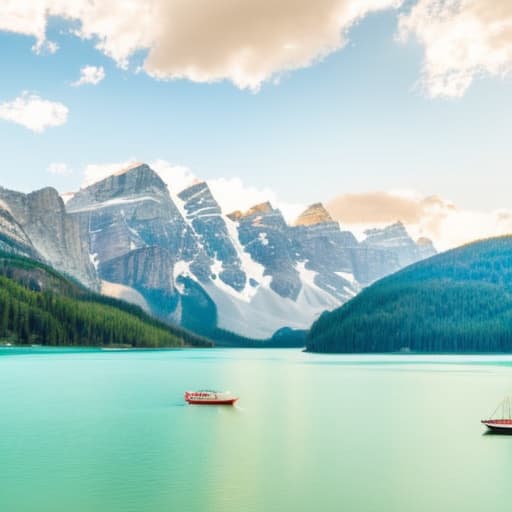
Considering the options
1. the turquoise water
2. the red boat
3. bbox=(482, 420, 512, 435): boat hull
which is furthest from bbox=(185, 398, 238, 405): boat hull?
bbox=(482, 420, 512, 435): boat hull

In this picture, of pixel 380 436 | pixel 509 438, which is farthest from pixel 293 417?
pixel 509 438

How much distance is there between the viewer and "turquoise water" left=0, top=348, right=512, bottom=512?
37.3 m

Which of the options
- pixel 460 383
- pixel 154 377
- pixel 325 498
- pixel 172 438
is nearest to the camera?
pixel 325 498

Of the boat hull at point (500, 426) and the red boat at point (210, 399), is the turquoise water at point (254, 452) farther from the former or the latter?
the red boat at point (210, 399)

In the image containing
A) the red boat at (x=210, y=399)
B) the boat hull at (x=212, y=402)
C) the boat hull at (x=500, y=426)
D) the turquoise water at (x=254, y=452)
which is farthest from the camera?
the red boat at (x=210, y=399)

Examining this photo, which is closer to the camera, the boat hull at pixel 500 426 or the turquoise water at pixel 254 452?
the turquoise water at pixel 254 452

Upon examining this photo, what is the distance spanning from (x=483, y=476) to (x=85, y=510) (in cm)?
2321

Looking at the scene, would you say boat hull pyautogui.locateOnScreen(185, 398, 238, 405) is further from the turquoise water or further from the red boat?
the turquoise water

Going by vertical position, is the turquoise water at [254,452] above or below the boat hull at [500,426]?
below

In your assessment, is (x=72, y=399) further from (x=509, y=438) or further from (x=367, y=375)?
(x=367, y=375)

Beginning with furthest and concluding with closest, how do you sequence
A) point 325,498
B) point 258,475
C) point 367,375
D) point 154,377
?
point 367,375 < point 154,377 < point 258,475 < point 325,498

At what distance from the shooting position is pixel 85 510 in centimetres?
3459

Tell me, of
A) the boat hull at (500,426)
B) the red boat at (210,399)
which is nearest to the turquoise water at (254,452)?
the boat hull at (500,426)

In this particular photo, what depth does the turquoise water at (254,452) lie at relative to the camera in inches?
1468
